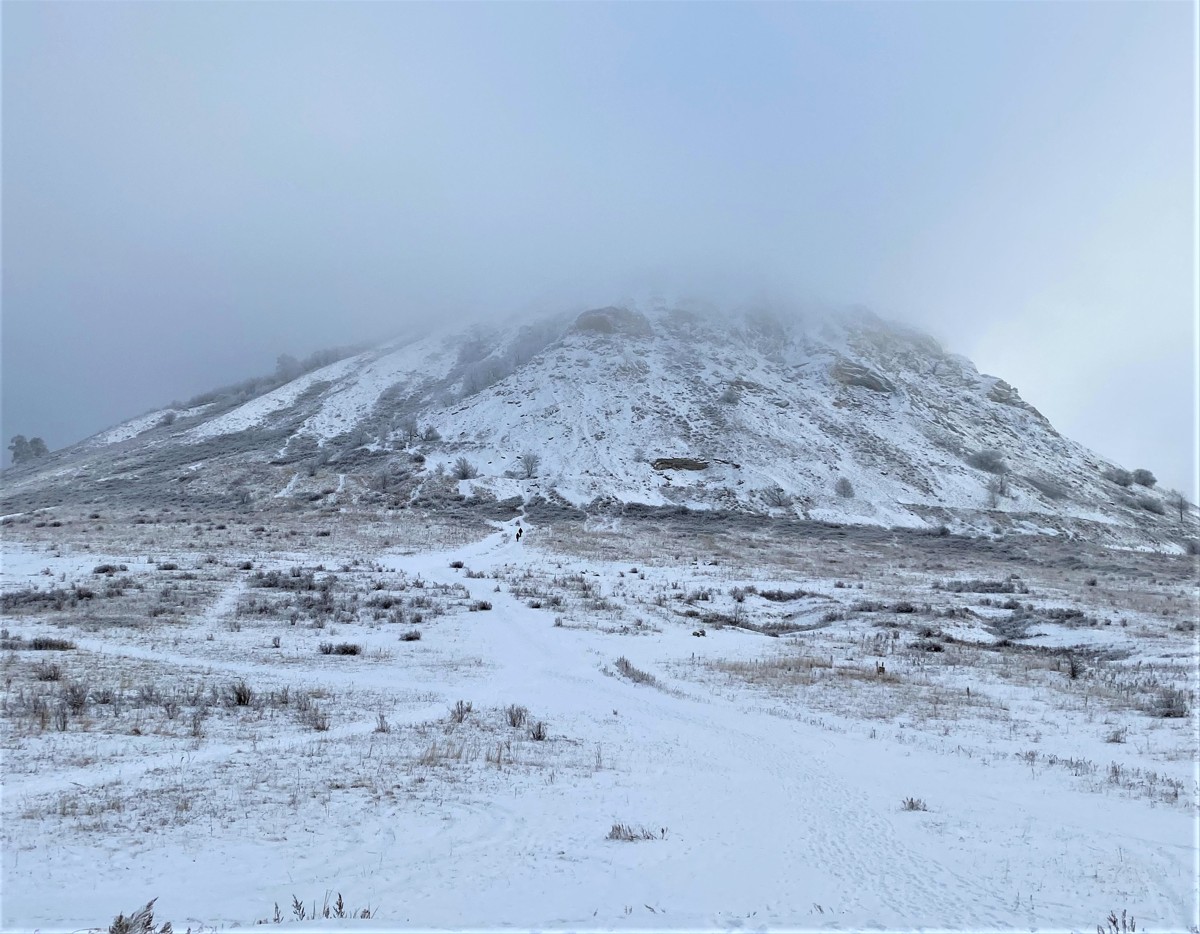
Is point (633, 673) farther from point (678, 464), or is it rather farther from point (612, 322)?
point (612, 322)

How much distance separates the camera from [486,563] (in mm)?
34875

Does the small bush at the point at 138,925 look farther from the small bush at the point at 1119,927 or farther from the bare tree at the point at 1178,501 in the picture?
the bare tree at the point at 1178,501

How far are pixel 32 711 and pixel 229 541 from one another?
30149 mm

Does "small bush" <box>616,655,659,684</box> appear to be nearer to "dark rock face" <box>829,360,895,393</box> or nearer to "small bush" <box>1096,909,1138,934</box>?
"small bush" <box>1096,909,1138,934</box>

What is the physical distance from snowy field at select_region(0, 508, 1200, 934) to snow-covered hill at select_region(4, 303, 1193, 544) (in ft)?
132

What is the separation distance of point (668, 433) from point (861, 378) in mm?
29415

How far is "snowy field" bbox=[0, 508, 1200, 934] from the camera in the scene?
4930 millimetres

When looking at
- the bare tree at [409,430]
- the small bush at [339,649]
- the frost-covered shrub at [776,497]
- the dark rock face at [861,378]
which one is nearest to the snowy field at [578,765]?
the small bush at [339,649]

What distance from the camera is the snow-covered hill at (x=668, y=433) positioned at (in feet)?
204

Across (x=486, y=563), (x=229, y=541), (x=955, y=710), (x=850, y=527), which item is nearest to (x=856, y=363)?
(x=850, y=527)

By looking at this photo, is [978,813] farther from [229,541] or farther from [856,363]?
[856,363]

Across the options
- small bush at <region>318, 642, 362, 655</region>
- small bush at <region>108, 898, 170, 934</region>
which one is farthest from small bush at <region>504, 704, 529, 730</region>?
small bush at <region>108, 898, 170, 934</region>

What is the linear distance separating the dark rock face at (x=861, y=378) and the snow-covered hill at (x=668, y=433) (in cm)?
26

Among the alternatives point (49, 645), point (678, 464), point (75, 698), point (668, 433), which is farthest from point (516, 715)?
point (668, 433)
